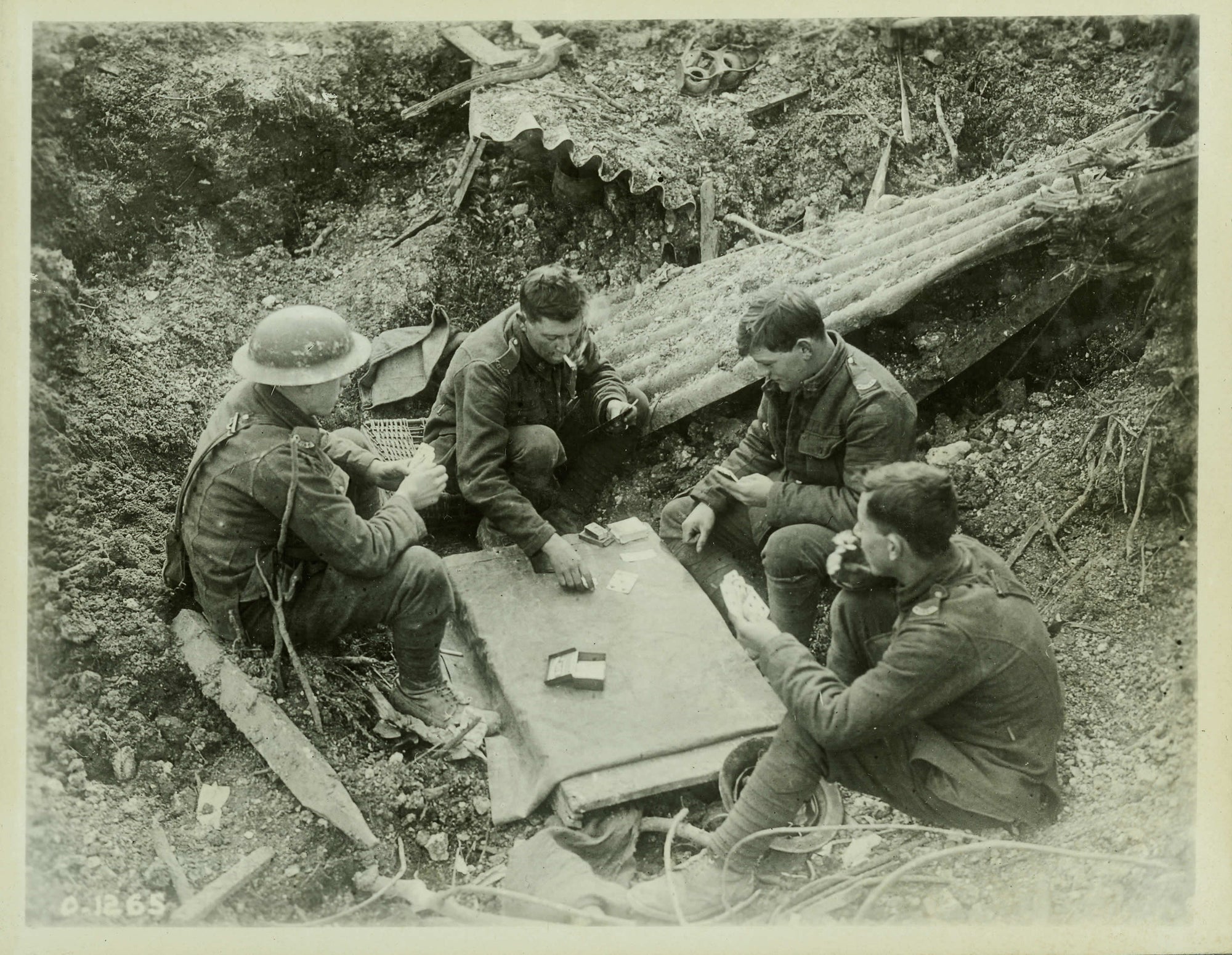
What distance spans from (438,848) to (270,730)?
0.87 m

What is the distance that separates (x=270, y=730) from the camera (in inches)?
172

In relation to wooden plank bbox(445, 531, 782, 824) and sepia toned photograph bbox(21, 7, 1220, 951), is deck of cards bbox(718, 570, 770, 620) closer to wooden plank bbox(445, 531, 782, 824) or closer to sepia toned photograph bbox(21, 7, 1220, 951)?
sepia toned photograph bbox(21, 7, 1220, 951)

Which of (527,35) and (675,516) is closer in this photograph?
(675,516)

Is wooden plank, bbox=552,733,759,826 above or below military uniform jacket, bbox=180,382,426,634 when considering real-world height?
below

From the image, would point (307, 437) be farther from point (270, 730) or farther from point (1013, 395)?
point (1013, 395)

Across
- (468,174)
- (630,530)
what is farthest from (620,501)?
(468,174)

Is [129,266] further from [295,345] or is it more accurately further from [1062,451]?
[1062,451]

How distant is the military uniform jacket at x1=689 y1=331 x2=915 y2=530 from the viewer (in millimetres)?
4602

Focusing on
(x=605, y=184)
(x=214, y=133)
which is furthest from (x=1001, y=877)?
(x=214, y=133)

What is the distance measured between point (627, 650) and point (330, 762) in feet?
4.45

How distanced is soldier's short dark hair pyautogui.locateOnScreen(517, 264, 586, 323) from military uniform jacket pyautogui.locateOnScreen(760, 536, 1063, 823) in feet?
6.51

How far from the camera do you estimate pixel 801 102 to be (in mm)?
7312

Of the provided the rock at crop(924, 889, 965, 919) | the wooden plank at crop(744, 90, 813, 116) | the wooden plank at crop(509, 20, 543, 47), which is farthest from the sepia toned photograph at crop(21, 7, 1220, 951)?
the wooden plank at crop(509, 20, 543, 47)

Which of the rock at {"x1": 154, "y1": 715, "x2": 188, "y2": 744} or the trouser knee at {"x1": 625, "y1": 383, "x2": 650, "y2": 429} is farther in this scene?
the trouser knee at {"x1": 625, "y1": 383, "x2": 650, "y2": 429}
